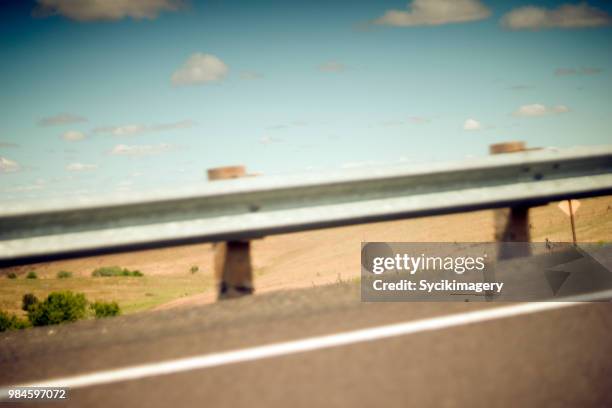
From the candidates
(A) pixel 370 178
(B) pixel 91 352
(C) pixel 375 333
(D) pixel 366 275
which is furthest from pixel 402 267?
(B) pixel 91 352

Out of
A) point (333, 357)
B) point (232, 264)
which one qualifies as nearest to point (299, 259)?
point (232, 264)

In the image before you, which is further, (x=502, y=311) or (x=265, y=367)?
(x=502, y=311)

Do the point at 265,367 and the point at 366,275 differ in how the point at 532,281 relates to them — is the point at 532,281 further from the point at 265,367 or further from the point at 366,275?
the point at 265,367

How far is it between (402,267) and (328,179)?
43.4 inches

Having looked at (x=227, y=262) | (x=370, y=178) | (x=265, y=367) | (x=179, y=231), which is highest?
(x=370, y=178)

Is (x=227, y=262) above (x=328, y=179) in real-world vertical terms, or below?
below

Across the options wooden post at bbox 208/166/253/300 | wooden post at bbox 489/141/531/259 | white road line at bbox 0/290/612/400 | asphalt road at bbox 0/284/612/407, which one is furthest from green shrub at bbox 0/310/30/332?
wooden post at bbox 489/141/531/259

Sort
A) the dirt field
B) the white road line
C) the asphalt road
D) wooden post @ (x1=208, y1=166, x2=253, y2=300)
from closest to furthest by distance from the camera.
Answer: the asphalt road < the white road line < wooden post @ (x1=208, y1=166, x2=253, y2=300) < the dirt field

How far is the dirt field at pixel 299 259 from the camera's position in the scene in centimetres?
819

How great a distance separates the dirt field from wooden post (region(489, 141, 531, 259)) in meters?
0.16

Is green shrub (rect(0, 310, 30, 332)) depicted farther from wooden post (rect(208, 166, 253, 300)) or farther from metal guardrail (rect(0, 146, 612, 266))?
wooden post (rect(208, 166, 253, 300))

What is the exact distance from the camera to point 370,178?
4.34 metres

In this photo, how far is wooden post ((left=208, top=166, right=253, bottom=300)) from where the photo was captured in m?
4.24

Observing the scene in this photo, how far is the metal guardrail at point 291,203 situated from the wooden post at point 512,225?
18 centimetres
